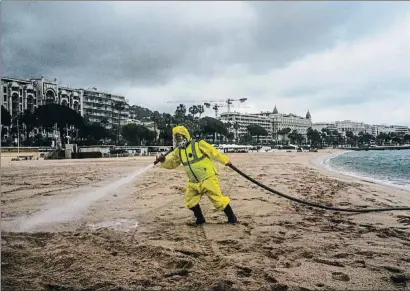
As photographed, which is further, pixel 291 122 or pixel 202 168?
pixel 291 122

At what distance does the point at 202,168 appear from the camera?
5156 mm

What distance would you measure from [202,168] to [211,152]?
0.86 ft

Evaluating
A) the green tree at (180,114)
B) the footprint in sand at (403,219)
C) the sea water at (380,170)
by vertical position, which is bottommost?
the sea water at (380,170)

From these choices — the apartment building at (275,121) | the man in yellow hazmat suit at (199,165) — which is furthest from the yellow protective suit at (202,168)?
the apartment building at (275,121)

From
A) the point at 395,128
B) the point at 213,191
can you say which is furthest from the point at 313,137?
the point at 213,191

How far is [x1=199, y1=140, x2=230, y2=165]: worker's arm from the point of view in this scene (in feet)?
16.8

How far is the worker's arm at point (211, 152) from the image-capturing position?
5121mm

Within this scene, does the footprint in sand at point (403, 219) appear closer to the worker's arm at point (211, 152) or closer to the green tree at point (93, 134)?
the worker's arm at point (211, 152)

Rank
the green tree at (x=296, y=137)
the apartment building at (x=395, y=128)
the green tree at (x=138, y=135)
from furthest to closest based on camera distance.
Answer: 1. the green tree at (x=296, y=137)
2. the green tree at (x=138, y=135)
3. the apartment building at (x=395, y=128)

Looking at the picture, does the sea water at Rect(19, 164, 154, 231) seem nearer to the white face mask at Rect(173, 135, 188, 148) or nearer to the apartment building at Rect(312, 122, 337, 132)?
the white face mask at Rect(173, 135, 188, 148)

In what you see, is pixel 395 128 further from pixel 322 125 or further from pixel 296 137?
pixel 296 137

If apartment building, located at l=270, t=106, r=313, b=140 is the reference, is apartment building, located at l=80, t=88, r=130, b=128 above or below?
above

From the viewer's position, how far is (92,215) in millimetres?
6141

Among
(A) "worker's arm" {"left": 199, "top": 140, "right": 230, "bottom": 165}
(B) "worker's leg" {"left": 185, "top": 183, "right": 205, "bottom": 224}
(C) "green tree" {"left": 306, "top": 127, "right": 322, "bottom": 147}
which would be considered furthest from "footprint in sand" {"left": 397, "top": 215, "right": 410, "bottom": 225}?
(C) "green tree" {"left": 306, "top": 127, "right": 322, "bottom": 147}
